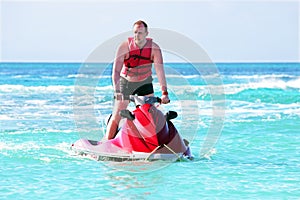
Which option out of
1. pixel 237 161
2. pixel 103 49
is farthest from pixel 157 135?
pixel 103 49

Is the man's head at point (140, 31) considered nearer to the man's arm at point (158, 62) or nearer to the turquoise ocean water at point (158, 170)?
the man's arm at point (158, 62)

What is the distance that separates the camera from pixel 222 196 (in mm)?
5566

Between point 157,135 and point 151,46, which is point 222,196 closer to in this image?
point 157,135

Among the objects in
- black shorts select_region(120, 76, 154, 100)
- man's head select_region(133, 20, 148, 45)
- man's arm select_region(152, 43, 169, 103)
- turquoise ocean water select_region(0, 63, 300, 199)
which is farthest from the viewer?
black shorts select_region(120, 76, 154, 100)

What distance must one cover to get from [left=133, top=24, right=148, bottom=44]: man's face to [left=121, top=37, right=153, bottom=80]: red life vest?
0.09 m

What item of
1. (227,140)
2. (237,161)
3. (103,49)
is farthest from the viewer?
(227,140)

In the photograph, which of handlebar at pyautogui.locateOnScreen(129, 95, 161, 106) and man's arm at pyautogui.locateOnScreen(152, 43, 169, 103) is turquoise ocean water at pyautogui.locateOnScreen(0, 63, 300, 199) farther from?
man's arm at pyautogui.locateOnScreen(152, 43, 169, 103)

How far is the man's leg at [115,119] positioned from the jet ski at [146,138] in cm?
18

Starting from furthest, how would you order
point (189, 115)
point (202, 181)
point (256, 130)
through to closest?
1. point (189, 115)
2. point (256, 130)
3. point (202, 181)

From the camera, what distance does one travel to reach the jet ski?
6938 millimetres

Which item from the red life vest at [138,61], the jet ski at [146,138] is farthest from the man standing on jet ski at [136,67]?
the jet ski at [146,138]

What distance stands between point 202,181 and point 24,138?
4235 millimetres

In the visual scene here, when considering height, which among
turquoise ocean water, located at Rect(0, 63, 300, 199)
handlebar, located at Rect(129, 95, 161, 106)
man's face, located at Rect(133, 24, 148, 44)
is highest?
man's face, located at Rect(133, 24, 148, 44)

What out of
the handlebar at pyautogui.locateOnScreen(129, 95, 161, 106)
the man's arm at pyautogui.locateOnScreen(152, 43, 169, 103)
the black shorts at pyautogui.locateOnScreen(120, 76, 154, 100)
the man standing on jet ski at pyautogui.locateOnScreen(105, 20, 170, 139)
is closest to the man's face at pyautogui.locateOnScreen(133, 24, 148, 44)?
the man standing on jet ski at pyautogui.locateOnScreen(105, 20, 170, 139)
